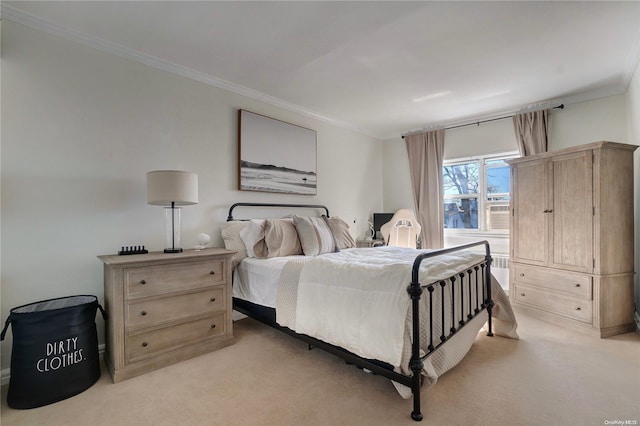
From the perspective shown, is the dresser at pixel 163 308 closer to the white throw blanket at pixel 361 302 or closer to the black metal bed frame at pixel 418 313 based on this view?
the black metal bed frame at pixel 418 313

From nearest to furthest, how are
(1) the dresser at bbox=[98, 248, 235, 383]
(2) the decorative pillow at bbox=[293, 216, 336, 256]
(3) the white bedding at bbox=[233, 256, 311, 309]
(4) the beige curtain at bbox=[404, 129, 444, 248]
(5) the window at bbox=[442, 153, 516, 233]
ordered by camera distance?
(1) the dresser at bbox=[98, 248, 235, 383], (3) the white bedding at bbox=[233, 256, 311, 309], (2) the decorative pillow at bbox=[293, 216, 336, 256], (5) the window at bbox=[442, 153, 516, 233], (4) the beige curtain at bbox=[404, 129, 444, 248]

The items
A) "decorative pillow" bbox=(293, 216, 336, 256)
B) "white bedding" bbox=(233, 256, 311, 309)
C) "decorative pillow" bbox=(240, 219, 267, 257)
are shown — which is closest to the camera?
"white bedding" bbox=(233, 256, 311, 309)

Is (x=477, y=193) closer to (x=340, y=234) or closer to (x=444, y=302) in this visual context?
(x=340, y=234)

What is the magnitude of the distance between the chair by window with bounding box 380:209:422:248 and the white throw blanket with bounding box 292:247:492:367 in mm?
2103

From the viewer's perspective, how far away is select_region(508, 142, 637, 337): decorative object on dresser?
2.79 meters

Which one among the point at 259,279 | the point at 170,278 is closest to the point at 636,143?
the point at 259,279

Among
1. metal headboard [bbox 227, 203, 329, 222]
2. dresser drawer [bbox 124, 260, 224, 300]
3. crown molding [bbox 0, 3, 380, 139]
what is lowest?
dresser drawer [bbox 124, 260, 224, 300]

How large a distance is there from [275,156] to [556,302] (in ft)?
11.5

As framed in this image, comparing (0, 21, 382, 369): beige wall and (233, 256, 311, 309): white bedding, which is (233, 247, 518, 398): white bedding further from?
(0, 21, 382, 369): beige wall

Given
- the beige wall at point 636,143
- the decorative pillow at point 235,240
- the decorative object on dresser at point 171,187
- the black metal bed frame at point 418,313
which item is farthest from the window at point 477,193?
the decorative object on dresser at point 171,187

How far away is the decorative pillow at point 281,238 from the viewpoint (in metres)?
2.94

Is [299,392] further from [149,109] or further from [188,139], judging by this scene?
[149,109]

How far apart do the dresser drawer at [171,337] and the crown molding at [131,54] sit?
90.9 inches

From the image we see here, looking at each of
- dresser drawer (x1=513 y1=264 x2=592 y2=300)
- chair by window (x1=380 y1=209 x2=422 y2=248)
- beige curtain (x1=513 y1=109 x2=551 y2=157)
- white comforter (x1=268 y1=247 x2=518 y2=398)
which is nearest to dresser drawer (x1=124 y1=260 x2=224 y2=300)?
white comforter (x1=268 y1=247 x2=518 y2=398)
